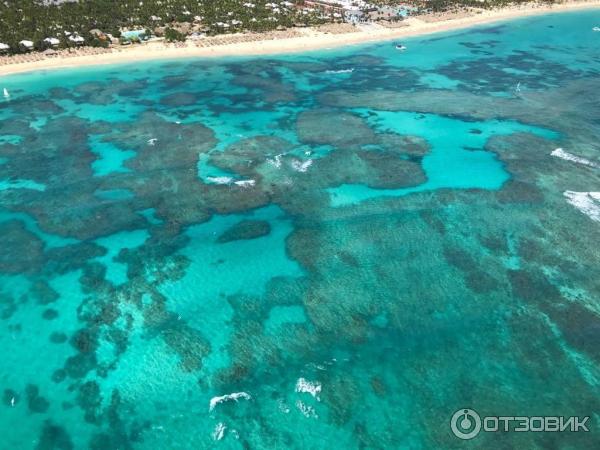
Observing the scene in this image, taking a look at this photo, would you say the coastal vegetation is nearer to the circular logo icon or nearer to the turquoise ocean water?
the turquoise ocean water

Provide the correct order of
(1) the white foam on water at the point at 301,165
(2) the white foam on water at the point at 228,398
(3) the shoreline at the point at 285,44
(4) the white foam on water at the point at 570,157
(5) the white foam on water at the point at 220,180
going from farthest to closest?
(3) the shoreline at the point at 285,44 → (4) the white foam on water at the point at 570,157 → (1) the white foam on water at the point at 301,165 → (5) the white foam on water at the point at 220,180 → (2) the white foam on water at the point at 228,398

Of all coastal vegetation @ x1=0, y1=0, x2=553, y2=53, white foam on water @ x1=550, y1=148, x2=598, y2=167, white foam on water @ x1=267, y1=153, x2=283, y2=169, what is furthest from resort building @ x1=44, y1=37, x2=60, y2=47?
white foam on water @ x1=550, y1=148, x2=598, y2=167

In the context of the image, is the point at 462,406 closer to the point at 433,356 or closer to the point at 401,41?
the point at 433,356

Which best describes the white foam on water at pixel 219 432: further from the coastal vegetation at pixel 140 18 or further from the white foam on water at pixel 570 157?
the coastal vegetation at pixel 140 18

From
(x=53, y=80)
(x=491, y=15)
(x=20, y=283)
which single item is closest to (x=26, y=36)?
(x=53, y=80)

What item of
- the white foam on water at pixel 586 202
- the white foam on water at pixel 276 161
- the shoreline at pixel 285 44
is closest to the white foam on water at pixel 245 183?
the white foam on water at pixel 276 161

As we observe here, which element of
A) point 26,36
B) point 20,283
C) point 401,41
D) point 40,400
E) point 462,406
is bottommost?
point 462,406

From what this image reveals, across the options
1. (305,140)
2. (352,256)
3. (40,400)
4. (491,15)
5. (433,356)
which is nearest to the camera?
(40,400)
